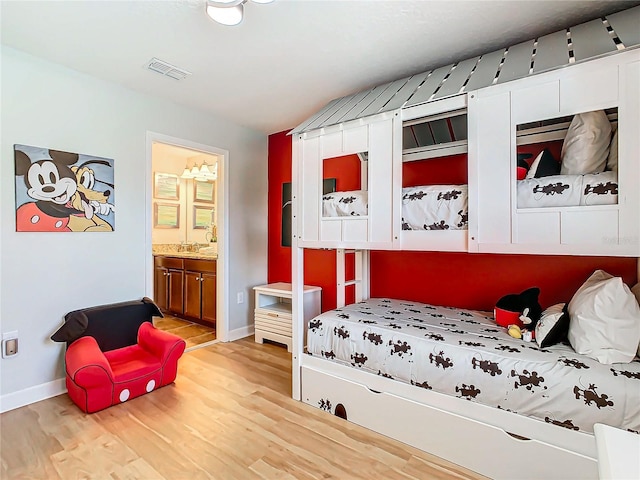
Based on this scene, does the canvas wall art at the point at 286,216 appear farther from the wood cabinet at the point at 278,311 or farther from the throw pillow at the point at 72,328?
the throw pillow at the point at 72,328

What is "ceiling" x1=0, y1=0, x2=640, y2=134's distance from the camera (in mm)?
1772

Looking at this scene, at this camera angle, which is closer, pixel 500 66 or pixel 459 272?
pixel 500 66

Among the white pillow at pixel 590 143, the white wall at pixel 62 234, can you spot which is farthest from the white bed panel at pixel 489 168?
the white wall at pixel 62 234

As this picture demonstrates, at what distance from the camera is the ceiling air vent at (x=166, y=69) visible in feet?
7.72

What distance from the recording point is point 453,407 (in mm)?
1740

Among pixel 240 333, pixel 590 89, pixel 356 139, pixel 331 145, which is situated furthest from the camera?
pixel 240 333

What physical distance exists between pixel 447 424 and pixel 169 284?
3959mm

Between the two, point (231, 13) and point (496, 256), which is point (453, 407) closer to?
point (496, 256)

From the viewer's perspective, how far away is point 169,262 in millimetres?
4516

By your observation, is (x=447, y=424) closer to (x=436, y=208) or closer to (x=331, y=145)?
(x=436, y=208)

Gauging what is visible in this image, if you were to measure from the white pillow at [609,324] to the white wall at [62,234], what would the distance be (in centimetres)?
318

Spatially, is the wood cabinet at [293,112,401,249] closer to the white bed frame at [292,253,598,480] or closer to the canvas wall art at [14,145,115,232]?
the white bed frame at [292,253,598,480]

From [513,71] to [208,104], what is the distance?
2575mm

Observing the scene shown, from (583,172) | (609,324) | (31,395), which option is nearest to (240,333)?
(31,395)
